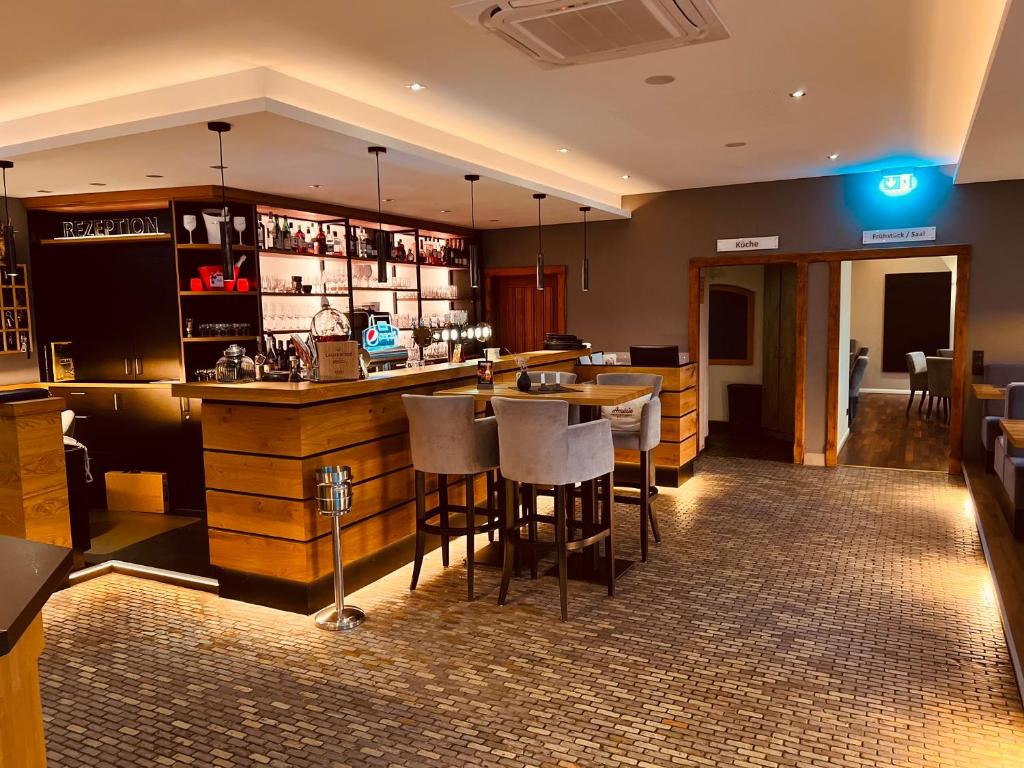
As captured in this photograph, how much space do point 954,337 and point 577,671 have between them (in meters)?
5.88

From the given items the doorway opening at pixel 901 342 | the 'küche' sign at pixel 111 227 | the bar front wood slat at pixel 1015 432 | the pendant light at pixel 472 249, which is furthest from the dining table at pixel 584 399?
the doorway opening at pixel 901 342

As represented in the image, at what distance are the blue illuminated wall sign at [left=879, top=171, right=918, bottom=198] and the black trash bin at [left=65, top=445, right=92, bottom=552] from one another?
25.1ft

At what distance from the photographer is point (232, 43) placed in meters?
→ 3.78

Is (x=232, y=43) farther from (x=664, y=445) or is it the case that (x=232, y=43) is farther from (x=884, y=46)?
(x=664, y=445)

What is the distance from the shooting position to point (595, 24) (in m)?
3.20

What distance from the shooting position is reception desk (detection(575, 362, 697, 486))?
22.5ft

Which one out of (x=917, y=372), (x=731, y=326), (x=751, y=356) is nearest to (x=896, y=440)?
(x=751, y=356)

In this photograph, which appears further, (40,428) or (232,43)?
(40,428)

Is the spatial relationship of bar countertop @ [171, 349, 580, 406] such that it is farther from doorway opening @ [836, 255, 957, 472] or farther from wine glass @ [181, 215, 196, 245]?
doorway opening @ [836, 255, 957, 472]

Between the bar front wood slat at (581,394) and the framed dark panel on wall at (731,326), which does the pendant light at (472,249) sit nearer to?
the bar front wood slat at (581,394)

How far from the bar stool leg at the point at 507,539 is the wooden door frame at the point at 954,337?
478 centimetres

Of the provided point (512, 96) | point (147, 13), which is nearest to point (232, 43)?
point (147, 13)

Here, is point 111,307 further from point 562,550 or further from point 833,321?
point 833,321

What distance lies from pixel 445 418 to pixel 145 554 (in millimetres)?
2605
